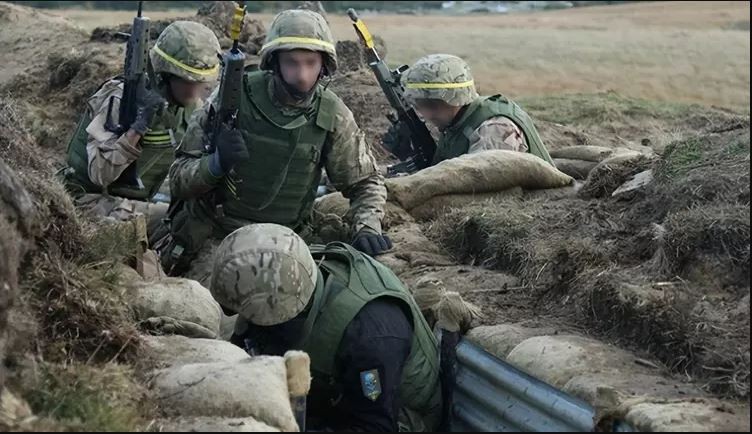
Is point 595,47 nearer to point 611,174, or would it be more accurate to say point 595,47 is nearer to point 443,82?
point 443,82

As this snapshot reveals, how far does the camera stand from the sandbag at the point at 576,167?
8594 millimetres

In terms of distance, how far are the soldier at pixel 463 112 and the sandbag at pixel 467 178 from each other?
1.67 feet

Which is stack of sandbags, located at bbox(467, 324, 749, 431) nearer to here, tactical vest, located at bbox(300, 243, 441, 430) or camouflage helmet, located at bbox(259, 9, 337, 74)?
tactical vest, located at bbox(300, 243, 441, 430)

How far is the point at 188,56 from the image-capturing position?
7.00 m

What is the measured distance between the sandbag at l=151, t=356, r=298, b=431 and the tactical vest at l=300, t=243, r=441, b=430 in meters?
0.51

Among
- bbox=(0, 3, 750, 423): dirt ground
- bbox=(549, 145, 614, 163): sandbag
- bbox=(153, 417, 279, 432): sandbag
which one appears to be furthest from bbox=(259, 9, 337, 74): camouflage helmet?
bbox=(549, 145, 614, 163): sandbag

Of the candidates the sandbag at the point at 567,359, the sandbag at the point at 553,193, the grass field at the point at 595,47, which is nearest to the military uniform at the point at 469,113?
the sandbag at the point at 553,193

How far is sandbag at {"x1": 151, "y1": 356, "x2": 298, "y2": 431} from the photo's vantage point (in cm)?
391

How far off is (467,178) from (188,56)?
5.65 feet

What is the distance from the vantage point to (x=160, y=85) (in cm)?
724

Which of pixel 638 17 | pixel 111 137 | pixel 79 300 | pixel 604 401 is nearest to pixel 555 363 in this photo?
pixel 604 401

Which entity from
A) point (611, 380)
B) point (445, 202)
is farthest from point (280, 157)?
point (611, 380)

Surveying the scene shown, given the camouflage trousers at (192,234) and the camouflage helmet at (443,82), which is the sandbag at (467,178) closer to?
the camouflage helmet at (443,82)

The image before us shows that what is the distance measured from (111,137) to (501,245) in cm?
229
